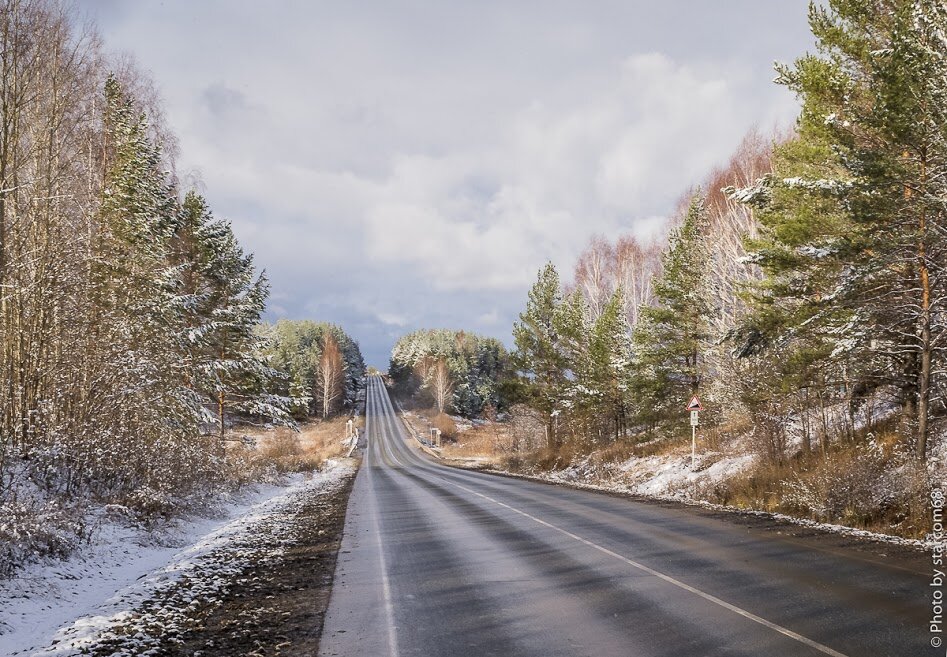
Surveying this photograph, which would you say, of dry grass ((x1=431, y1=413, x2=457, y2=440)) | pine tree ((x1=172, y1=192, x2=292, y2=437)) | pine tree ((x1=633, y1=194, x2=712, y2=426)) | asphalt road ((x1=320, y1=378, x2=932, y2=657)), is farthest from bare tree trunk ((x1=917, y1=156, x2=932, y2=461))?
dry grass ((x1=431, y1=413, x2=457, y2=440))

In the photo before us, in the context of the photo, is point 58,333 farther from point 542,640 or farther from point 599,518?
point 599,518

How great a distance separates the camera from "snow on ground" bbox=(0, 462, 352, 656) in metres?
5.58

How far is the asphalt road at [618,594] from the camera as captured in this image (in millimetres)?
5062

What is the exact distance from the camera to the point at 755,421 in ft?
54.4

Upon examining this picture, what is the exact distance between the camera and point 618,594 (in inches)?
259

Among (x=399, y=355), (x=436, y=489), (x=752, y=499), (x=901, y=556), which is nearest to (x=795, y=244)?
(x=752, y=499)

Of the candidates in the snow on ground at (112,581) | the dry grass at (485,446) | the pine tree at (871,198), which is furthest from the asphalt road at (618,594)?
the dry grass at (485,446)

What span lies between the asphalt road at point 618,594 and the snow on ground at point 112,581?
6.30ft

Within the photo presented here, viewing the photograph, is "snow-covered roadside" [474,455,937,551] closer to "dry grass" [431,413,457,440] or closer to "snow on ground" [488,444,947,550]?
"snow on ground" [488,444,947,550]

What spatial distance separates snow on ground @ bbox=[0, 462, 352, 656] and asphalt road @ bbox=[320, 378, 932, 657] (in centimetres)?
192

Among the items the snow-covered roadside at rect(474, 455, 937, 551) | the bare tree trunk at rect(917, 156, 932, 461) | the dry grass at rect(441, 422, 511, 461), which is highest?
the bare tree trunk at rect(917, 156, 932, 461)

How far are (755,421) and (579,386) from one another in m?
15.8

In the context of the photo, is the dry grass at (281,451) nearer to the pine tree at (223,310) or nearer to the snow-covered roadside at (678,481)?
the pine tree at (223,310)

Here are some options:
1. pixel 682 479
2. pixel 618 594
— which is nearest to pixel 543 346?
pixel 682 479
